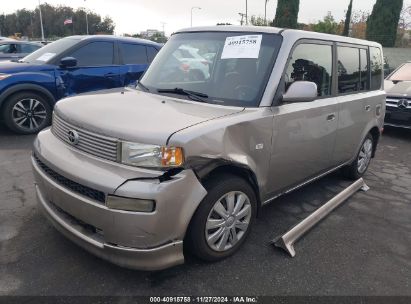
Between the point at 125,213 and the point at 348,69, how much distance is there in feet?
10.5

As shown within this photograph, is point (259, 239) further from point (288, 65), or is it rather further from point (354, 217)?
point (288, 65)

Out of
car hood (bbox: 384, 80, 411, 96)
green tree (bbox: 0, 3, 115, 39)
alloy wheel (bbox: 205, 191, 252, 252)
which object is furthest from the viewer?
green tree (bbox: 0, 3, 115, 39)

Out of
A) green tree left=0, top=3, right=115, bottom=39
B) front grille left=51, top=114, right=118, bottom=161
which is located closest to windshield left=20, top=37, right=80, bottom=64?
front grille left=51, top=114, right=118, bottom=161

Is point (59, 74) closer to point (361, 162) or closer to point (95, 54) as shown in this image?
point (95, 54)

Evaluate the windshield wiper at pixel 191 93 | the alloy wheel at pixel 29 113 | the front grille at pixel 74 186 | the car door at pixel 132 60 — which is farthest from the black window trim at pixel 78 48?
the front grille at pixel 74 186

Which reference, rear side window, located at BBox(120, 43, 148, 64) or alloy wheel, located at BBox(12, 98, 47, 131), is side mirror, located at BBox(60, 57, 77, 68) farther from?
rear side window, located at BBox(120, 43, 148, 64)

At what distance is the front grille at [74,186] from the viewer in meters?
2.42

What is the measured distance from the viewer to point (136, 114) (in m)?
2.76

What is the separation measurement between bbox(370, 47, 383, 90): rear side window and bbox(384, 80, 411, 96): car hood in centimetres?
315

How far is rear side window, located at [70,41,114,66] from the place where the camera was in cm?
681

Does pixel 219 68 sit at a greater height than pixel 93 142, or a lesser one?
greater

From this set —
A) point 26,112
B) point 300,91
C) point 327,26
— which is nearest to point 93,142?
point 300,91

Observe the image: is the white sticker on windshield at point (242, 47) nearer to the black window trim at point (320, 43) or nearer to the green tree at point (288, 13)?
the black window trim at point (320, 43)

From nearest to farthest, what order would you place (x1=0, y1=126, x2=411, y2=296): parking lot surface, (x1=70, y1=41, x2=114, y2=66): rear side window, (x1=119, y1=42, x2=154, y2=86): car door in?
1. (x1=0, y1=126, x2=411, y2=296): parking lot surface
2. (x1=70, y1=41, x2=114, y2=66): rear side window
3. (x1=119, y1=42, x2=154, y2=86): car door
